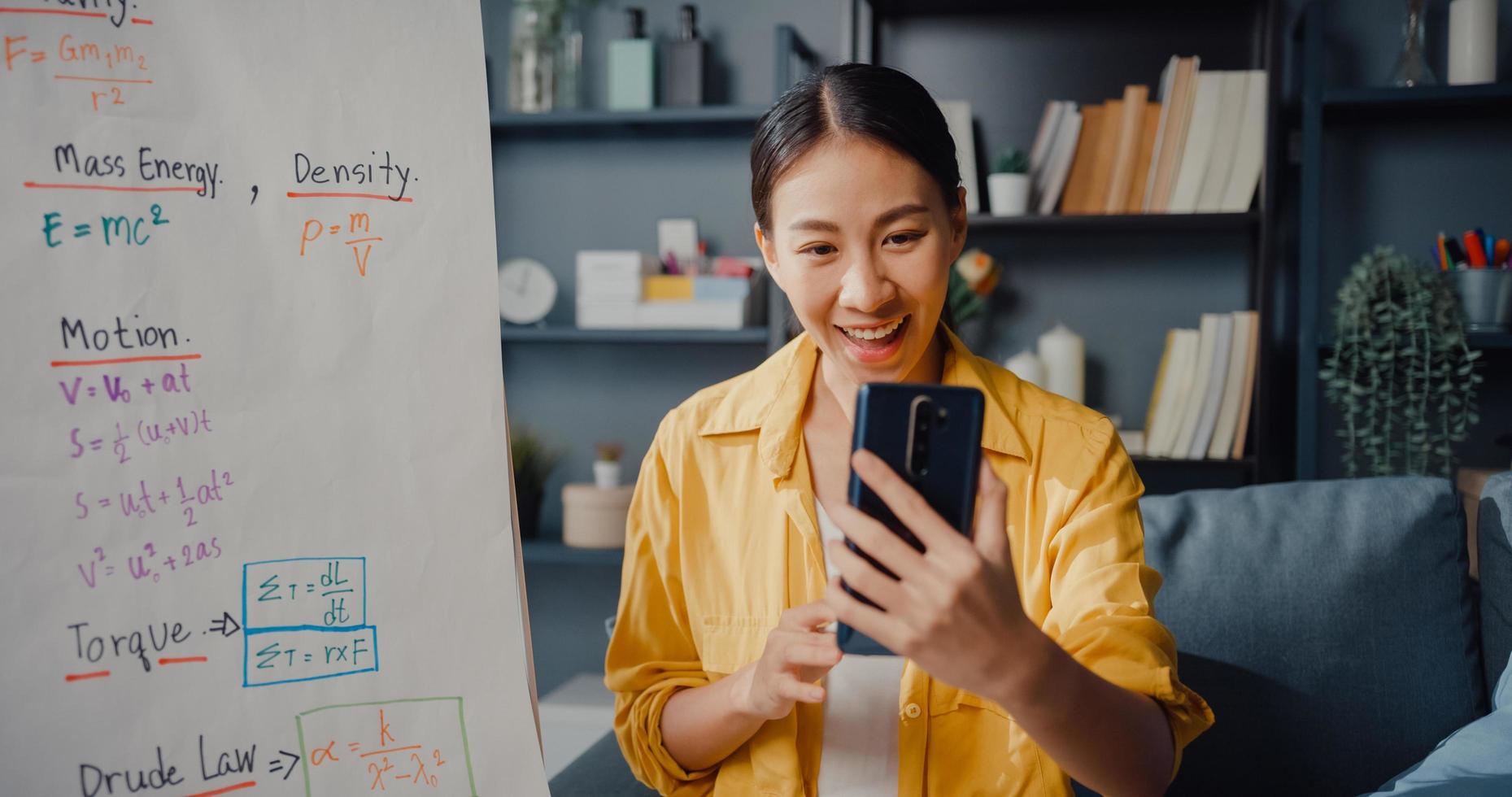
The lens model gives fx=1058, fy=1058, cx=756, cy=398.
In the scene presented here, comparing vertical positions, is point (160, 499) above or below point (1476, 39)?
below

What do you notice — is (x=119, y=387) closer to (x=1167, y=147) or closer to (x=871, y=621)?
(x=871, y=621)

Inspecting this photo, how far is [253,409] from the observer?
0.75 metres

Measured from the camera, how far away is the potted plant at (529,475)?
254cm

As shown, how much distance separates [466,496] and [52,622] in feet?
0.90

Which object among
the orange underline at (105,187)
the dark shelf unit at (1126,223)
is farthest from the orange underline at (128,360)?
the dark shelf unit at (1126,223)

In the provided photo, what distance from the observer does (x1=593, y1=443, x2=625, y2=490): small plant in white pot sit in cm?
251

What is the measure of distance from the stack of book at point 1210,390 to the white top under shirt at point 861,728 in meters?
1.35

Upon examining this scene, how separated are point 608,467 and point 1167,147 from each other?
141 centimetres

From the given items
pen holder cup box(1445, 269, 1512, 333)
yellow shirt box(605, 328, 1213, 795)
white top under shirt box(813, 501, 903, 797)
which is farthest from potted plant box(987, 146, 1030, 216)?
white top under shirt box(813, 501, 903, 797)

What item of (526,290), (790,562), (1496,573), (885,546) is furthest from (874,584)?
(526,290)

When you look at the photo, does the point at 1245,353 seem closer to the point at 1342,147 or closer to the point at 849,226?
the point at 1342,147

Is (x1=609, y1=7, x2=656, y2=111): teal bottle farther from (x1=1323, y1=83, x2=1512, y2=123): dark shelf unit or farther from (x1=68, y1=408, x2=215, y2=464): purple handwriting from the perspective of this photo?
(x1=68, y1=408, x2=215, y2=464): purple handwriting

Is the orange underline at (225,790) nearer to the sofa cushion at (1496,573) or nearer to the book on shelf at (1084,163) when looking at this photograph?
the sofa cushion at (1496,573)

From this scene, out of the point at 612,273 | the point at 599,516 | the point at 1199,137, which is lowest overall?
the point at 599,516
